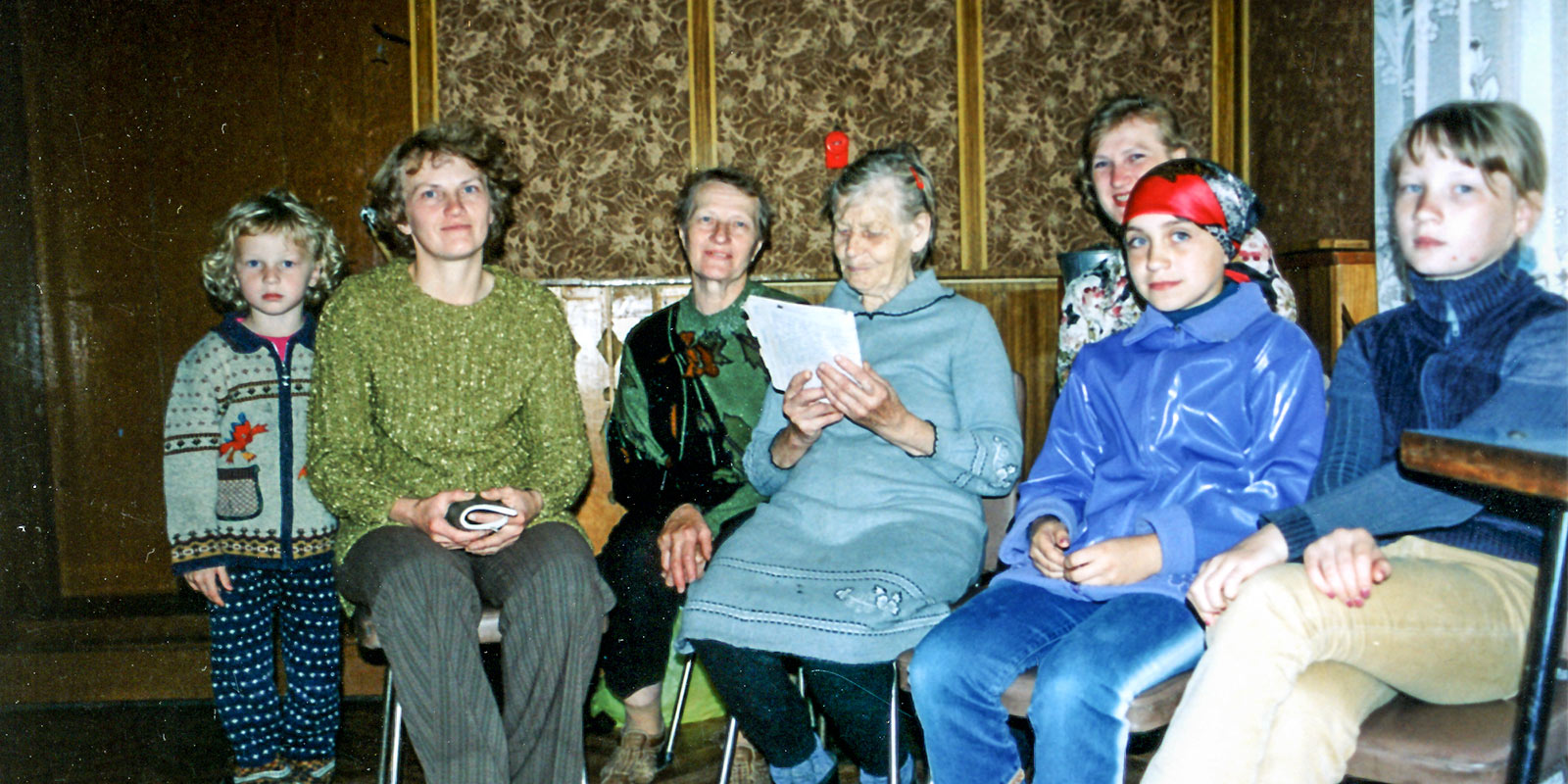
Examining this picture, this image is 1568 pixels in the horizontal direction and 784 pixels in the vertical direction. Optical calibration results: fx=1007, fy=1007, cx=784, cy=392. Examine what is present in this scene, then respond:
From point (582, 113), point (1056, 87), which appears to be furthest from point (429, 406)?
point (1056, 87)

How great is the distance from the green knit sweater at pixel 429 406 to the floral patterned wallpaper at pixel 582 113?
48.2 inches

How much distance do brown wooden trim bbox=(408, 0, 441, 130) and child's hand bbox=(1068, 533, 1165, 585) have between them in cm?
285

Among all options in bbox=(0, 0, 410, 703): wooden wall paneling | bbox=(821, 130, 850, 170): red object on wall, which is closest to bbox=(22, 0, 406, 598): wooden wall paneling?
bbox=(0, 0, 410, 703): wooden wall paneling

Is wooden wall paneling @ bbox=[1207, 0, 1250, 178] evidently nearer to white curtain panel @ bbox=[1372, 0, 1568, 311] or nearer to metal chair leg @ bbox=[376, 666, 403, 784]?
white curtain panel @ bbox=[1372, 0, 1568, 311]

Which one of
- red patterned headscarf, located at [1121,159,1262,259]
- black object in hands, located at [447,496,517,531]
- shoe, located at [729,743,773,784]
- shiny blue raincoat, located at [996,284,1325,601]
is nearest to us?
shiny blue raincoat, located at [996,284,1325,601]

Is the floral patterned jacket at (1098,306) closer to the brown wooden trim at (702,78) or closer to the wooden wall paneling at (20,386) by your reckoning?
the brown wooden trim at (702,78)

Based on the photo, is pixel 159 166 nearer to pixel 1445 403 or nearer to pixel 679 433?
pixel 679 433

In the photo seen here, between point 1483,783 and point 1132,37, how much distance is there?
2990 mm

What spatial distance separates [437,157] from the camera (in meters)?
2.48

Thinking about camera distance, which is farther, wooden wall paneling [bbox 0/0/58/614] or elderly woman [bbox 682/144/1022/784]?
wooden wall paneling [bbox 0/0/58/614]

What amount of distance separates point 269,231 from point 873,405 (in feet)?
5.72

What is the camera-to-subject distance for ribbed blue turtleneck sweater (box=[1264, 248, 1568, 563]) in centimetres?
150

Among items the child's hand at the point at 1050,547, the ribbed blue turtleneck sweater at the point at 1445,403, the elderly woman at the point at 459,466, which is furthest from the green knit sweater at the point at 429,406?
the ribbed blue turtleneck sweater at the point at 1445,403

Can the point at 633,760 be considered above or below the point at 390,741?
below
